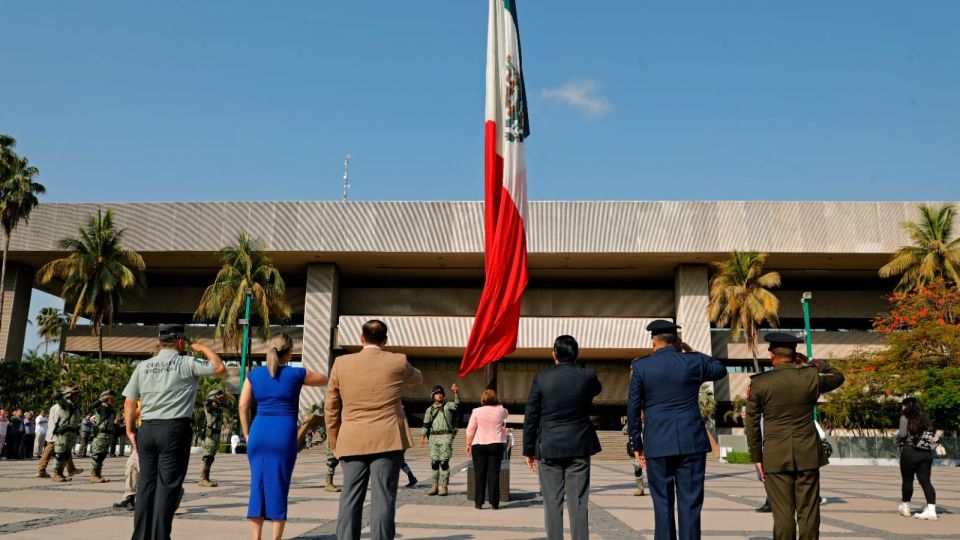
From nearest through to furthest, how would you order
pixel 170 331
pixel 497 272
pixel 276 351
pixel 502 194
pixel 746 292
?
pixel 276 351
pixel 170 331
pixel 497 272
pixel 502 194
pixel 746 292

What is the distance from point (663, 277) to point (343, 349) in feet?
65.6

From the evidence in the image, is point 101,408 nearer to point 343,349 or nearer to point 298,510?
point 298,510

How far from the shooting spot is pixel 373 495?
495cm

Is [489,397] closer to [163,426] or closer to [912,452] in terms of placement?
[163,426]

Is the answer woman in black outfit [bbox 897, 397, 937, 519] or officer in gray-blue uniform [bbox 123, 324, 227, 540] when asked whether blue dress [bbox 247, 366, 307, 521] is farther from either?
woman in black outfit [bbox 897, 397, 937, 519]

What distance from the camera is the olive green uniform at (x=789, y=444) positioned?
523 cm

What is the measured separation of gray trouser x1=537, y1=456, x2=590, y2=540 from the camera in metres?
5.32

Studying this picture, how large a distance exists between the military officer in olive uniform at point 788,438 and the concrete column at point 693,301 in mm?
34944

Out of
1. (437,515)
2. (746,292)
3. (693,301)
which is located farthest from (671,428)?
(693,301)

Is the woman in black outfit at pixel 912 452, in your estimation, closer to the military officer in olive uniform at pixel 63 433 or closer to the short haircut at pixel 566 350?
the short haircut at pixel 566 350

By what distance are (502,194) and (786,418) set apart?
189 inches

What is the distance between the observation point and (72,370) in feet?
110

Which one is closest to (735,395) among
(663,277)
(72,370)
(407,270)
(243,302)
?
(663,277)

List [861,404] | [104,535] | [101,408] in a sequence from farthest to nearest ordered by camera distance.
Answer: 1. [861,404]
2. [101,408]
3. [104,535]
